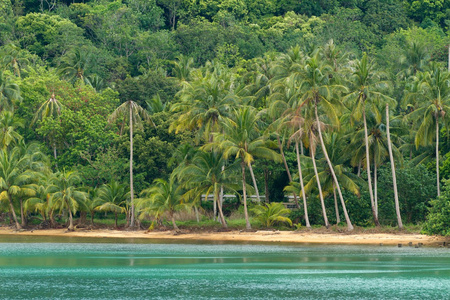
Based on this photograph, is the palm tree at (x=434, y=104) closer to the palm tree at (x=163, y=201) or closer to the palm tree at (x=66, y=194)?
the palm tree at (x=163, y=201)

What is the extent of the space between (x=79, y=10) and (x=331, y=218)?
67.5 meters

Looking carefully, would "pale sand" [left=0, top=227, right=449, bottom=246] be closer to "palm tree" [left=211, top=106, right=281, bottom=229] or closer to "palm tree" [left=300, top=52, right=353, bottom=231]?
"palm tree" [left=211, top=106, right=281, bottom=229]

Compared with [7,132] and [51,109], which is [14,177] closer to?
[7,132]

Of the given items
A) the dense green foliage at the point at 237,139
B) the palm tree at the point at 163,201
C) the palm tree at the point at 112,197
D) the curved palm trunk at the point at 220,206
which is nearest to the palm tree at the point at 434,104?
the dense green foliage at the point at 237,139

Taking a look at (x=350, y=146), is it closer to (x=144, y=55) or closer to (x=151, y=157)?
(x=151, y=157)

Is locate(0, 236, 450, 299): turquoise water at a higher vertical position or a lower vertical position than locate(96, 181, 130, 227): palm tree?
lower

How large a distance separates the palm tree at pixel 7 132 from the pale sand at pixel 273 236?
792 centimetres

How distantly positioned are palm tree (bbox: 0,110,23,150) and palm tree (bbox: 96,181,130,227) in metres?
10.4

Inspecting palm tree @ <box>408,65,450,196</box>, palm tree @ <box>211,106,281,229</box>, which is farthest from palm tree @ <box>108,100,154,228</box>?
palm tree @ <box>408,65,450,196</box>

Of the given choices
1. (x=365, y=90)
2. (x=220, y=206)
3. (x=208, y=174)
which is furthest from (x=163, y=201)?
(x=365, y=90)

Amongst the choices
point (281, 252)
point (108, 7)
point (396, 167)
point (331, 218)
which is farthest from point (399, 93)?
point (108, 7)

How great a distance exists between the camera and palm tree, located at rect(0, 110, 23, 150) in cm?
6352

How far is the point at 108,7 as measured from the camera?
110 m

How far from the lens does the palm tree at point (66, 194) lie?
57406 millimetres
